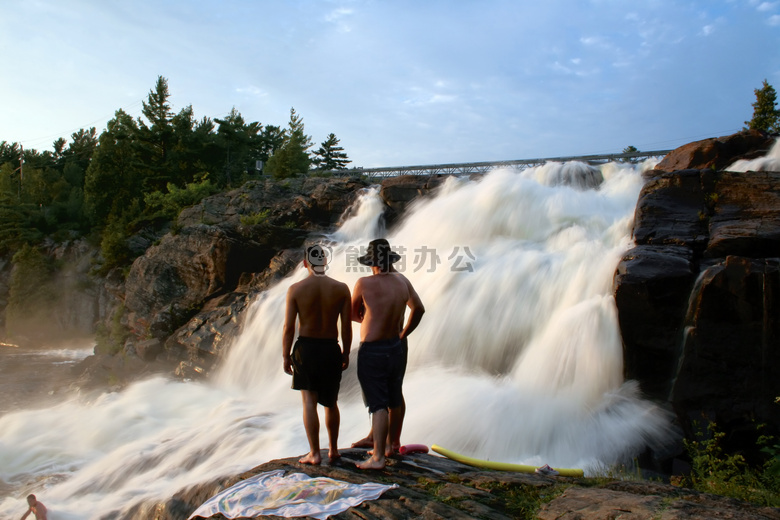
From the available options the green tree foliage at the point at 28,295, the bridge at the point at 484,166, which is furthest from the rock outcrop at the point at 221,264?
the green tree foliage at the point at 28,295

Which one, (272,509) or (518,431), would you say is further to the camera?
(518,431)

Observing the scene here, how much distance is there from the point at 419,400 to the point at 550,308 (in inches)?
120

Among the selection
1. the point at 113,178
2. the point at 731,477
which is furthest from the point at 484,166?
the point at 113,178

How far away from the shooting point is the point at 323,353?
16.9 ft

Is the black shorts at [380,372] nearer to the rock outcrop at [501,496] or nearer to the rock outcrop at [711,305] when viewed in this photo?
the rock outcrop at [501,496]

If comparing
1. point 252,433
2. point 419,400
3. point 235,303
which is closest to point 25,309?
point 235,303

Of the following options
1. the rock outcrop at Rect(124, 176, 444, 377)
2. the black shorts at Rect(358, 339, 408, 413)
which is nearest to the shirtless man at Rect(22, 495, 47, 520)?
the black shorts at Rect(358, 339, 408, 413)

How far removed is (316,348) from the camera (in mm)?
5156

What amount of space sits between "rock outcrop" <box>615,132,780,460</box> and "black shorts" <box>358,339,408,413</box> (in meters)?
4.46

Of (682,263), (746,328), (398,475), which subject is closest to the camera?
(398,475)

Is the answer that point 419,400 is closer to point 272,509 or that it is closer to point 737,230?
point 272,509

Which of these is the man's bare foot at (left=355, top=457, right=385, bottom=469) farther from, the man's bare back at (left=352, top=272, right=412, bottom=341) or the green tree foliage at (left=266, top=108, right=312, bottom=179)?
the green tree foliage at (left=266, top=108, right=312, bottom=179)

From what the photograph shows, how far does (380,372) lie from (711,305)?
16.6ft

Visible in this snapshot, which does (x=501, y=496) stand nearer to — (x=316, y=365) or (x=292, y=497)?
(x=292, y=497)
